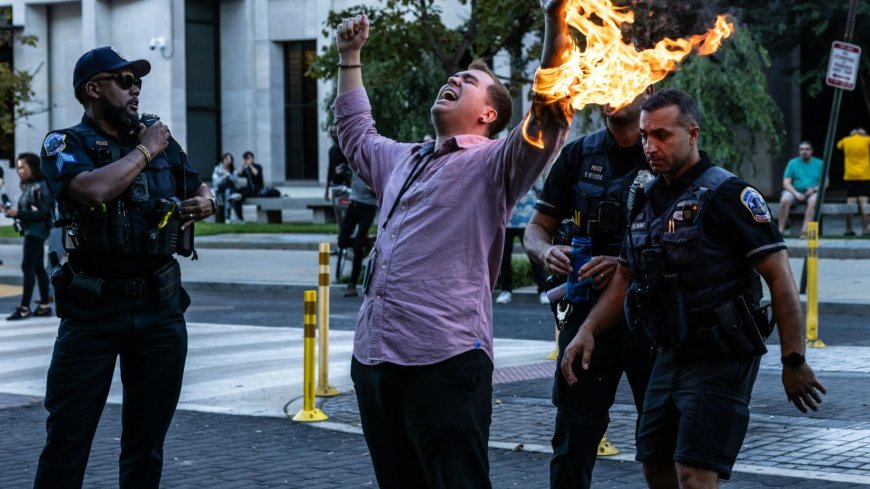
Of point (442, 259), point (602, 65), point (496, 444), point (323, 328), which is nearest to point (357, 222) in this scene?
point (323, 328)

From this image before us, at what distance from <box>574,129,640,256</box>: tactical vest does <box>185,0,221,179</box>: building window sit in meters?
36.5

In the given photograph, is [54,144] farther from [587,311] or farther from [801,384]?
[801,384]

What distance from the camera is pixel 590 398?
18.4 ft

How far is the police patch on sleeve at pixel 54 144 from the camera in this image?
550 cm

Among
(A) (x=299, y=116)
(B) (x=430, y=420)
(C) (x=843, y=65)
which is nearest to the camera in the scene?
(B) (x=430, y=420)

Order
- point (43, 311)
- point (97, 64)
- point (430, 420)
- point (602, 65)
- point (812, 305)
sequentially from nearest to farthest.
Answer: point (430, 420)
point (602, 65)
point (97, 64)
point (812, 305)
point (43, 311)

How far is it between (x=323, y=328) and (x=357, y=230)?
7.31 meters

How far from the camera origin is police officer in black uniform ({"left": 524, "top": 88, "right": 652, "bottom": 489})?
18.3ft

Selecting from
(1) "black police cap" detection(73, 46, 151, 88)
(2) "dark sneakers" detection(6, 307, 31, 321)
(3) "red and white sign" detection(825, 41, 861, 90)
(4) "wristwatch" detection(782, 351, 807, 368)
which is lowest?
(2) "dark sneakers" detection(6, 307, 31, 321)

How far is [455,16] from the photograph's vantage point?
3559 cm

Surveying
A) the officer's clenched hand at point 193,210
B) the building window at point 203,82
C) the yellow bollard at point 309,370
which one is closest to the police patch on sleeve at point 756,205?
the officer's clenched hand at point 193,210

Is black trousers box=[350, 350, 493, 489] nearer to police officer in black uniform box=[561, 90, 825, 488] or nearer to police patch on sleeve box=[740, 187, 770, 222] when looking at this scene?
police officer in black uniform box=[561, 90, 825, 488]

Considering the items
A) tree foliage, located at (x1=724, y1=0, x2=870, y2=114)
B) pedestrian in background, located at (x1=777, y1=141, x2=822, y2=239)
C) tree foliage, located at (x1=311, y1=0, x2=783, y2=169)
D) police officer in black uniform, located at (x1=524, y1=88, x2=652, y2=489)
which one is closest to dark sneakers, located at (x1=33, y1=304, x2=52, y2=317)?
tree foliage, located at (x1=311, y1=0, x2=783, y2=169)

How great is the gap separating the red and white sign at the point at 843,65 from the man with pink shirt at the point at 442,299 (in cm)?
1190
